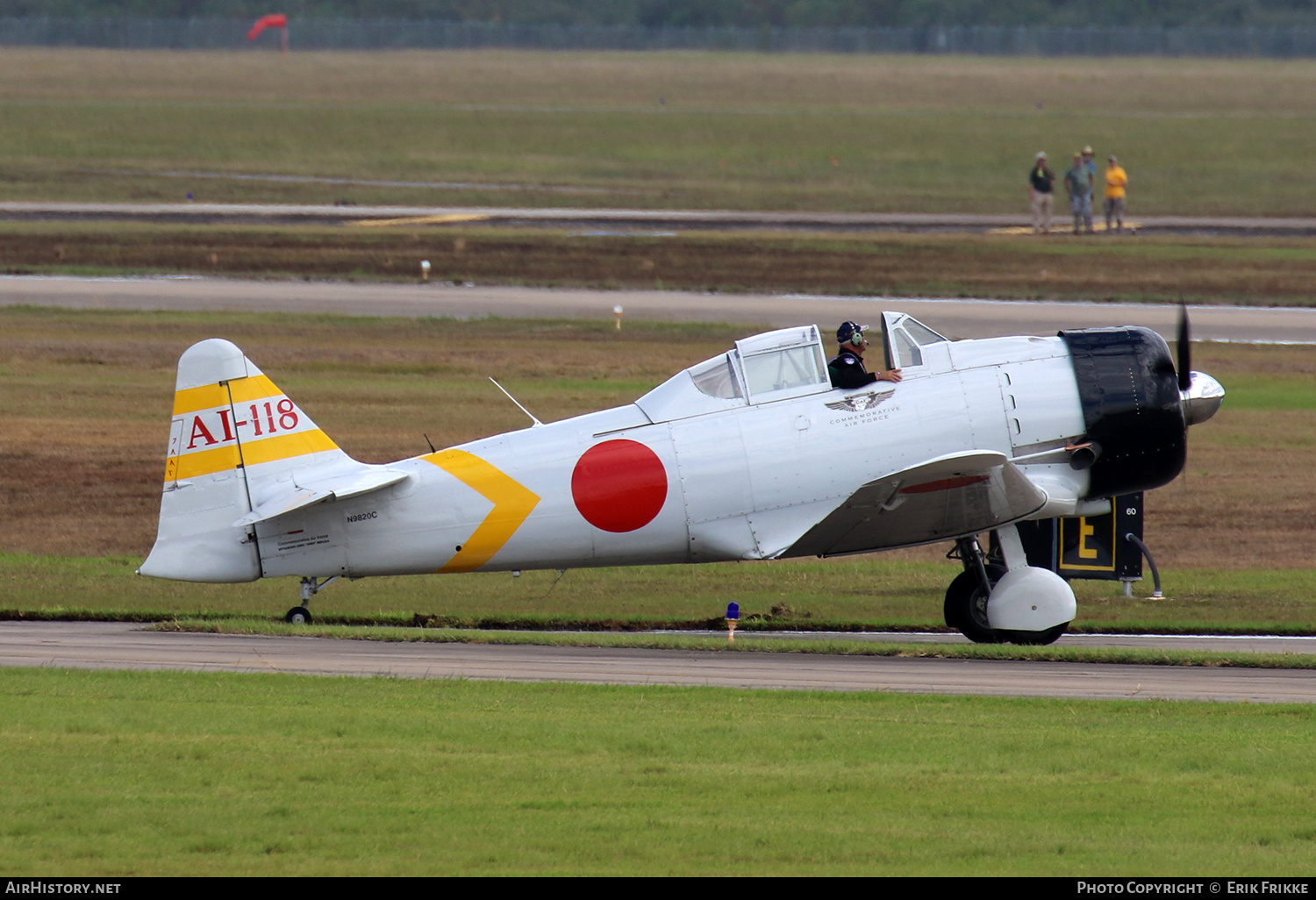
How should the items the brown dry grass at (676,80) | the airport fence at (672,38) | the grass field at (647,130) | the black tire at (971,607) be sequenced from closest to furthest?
the black tire at (971,607) < the grass field at (647,130) < the brown dry grass at (676,80) < the airport fence at (672,38)

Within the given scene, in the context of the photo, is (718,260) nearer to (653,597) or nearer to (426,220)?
(426,220)

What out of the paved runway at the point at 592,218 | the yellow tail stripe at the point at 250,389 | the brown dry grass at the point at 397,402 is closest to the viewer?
the yellow tail stripe at the point at 250,389

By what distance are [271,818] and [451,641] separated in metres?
5.70

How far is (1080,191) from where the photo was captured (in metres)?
46.1

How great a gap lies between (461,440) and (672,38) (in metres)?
114

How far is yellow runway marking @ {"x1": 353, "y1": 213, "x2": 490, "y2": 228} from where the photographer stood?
46719 mm

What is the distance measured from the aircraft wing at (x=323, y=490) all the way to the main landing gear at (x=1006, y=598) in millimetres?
5071

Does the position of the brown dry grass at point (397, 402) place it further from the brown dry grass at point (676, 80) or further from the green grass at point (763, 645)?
the brown dry grass at point (676, 80)

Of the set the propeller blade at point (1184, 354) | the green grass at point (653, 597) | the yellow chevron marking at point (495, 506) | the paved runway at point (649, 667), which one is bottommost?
the green grass at point (653, 597)

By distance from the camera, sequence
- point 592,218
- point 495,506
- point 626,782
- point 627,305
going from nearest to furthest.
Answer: point 626,782
point 495,506
point 627,305
point 592,218

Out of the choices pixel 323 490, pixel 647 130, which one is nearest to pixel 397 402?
pixel 323 490

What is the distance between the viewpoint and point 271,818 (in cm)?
828

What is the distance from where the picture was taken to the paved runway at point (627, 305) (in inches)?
1271

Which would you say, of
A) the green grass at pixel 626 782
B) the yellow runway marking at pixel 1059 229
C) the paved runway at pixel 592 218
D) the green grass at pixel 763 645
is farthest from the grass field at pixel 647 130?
the green grass at pixel 626 782
